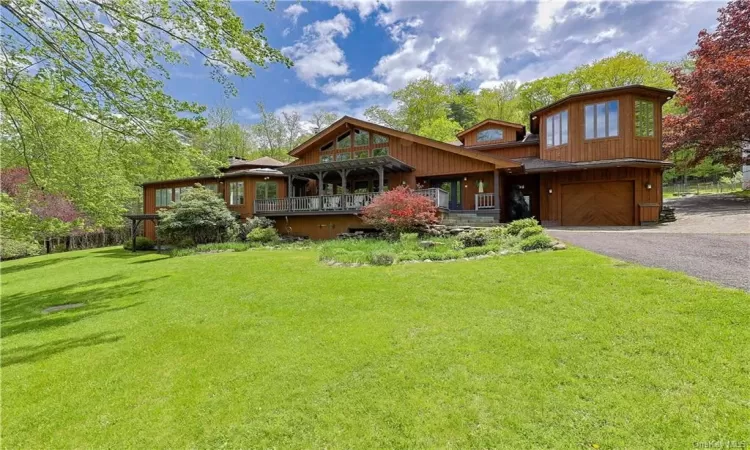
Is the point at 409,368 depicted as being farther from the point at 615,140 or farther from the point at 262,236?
the point at 615,140

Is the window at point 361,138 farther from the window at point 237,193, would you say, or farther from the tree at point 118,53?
the tree at point 118,53

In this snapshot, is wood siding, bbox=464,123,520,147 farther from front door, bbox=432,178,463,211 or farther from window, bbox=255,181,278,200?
window, bbox=255,181,278,200

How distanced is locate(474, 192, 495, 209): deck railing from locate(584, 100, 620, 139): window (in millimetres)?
5163

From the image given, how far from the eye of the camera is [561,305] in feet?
15.1

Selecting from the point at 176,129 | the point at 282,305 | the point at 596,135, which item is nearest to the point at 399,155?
the point at 596,135

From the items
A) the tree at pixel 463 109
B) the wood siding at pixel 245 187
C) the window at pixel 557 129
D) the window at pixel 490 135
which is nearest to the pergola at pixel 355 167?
the wood siding at pixel 245 187

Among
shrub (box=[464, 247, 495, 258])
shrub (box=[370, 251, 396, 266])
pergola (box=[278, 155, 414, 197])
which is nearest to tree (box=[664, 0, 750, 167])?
pergola (box=[278, 155, 414, 197])

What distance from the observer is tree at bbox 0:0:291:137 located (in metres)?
6.02

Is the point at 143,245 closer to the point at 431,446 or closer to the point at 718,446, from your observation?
the point at 431,446

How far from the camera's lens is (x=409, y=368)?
341 centimetres

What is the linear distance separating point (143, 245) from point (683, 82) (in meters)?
32.2

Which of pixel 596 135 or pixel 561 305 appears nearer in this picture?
pixel 561 305

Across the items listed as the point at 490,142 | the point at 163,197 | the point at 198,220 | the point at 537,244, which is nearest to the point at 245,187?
the point at 198,220

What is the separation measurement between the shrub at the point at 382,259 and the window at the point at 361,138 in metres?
11.1
